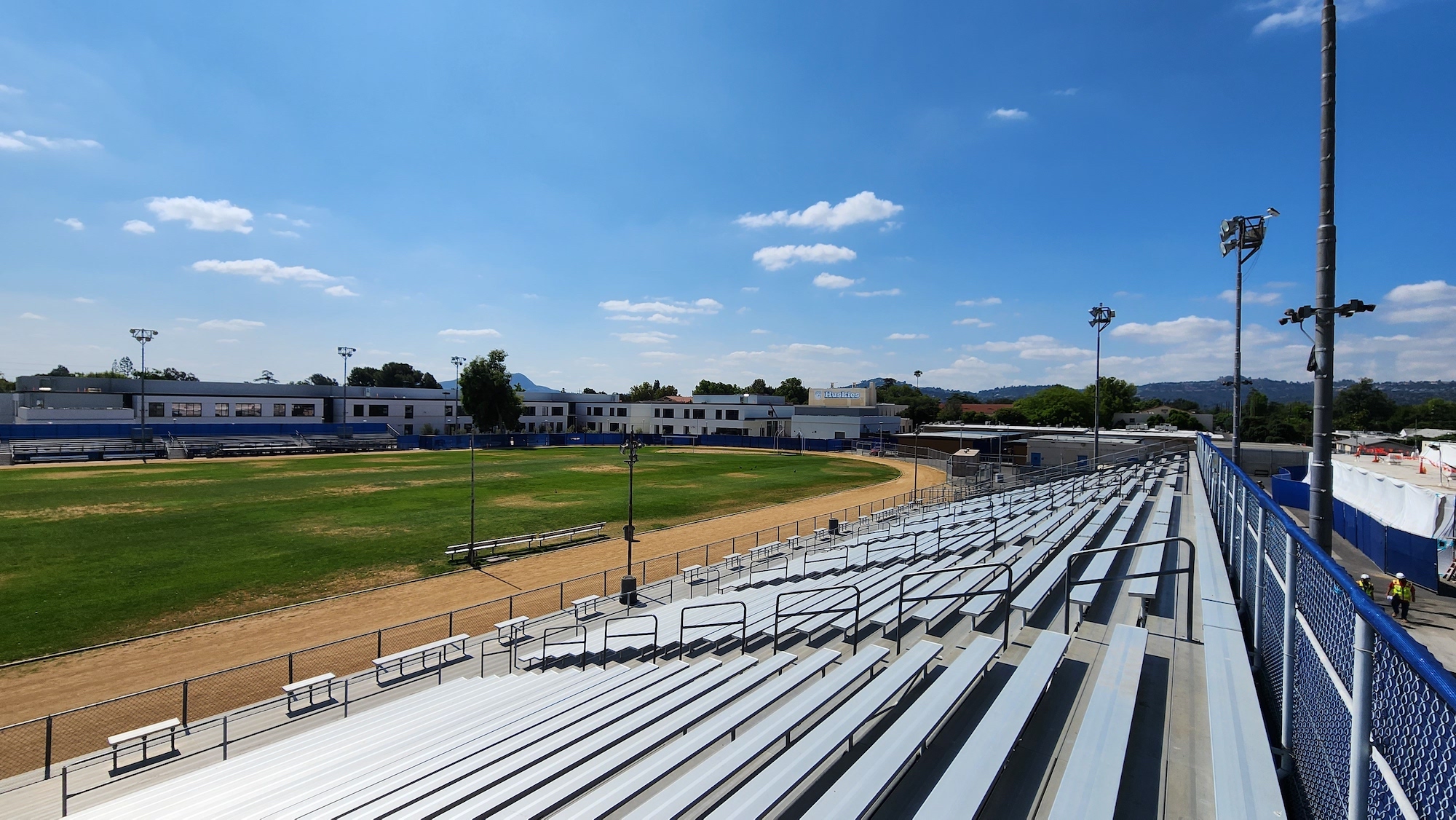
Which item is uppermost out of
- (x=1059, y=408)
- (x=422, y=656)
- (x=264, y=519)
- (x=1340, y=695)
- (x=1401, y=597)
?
(x=1059, y=408)

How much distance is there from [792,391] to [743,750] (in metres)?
156

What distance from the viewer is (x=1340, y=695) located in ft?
10.00

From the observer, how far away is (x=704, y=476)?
167ft

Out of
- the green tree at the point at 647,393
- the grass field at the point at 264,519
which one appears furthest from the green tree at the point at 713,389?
the grass field at the point at 264,519

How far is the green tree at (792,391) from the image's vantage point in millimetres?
157375

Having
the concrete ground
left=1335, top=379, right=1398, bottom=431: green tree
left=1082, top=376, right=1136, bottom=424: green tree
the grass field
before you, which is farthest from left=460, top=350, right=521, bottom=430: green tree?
left=1335, top=379, right=1398, bottom=431: green tree

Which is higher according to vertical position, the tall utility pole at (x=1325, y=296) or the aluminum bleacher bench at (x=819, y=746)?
the tall utility pole at (x=1325, y=296)

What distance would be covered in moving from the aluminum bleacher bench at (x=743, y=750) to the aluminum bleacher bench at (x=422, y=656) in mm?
9840

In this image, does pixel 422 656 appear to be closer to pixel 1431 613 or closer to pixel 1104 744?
pixel 1104 744

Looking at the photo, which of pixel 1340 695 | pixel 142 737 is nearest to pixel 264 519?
pixel 142 737

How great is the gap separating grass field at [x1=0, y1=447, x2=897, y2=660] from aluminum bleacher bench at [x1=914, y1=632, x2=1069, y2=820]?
20711mm

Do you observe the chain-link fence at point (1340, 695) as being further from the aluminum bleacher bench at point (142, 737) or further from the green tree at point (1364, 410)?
the green tree at point (1364, 410)

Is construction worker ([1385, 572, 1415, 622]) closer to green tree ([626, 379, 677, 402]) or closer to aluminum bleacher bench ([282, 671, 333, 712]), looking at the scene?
aluminum bleacher bench ([282, 671, 333, 712])

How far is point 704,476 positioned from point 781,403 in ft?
172
